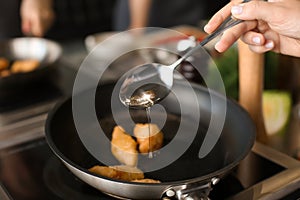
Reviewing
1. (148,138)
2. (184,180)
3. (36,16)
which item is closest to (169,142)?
(148,138)

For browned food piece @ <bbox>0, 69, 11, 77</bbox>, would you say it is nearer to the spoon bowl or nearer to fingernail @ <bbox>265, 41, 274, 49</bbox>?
the spoon bowl

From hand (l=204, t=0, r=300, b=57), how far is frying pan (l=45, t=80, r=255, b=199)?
0.13 meters

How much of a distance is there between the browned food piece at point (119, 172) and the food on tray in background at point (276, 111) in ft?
1.21

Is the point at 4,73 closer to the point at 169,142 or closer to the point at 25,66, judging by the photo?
the point at 25,66

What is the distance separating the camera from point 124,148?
74cm

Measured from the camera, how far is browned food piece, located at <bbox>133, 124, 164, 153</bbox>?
0.75m

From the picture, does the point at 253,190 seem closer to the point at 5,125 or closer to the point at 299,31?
the point at 299,31

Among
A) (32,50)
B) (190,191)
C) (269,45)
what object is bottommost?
(32,50)

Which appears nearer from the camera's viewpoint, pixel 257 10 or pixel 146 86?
pixel 257 10

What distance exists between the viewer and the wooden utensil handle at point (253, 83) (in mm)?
827

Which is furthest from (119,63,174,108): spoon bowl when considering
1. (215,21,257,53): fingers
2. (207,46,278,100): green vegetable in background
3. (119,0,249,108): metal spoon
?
(207,46,278,100): green vegetable in background

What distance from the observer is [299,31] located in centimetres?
69

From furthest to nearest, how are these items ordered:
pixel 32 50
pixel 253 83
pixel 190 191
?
pixel 32 50 < pixel 253 83 < pixel 190 191

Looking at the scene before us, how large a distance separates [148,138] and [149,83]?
0.11 metres
